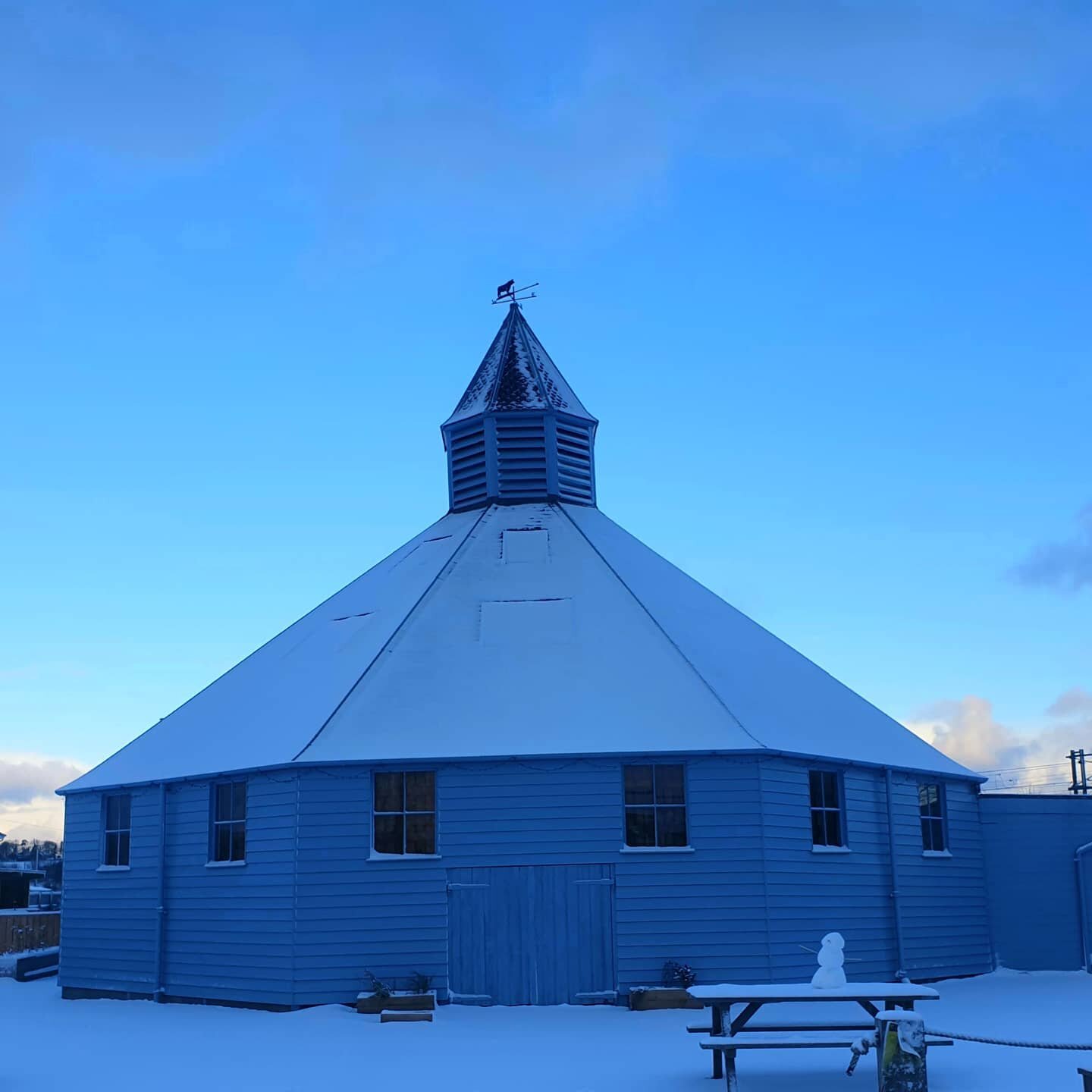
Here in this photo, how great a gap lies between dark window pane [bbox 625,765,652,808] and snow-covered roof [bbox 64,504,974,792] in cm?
58

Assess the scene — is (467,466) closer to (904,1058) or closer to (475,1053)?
(475,1053)

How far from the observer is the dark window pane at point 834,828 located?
22.9 m

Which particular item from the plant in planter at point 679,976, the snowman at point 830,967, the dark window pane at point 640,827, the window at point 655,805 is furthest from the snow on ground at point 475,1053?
the window at point 655,805

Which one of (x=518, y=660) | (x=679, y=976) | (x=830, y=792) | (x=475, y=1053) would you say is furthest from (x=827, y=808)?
(x=475, y=1053)

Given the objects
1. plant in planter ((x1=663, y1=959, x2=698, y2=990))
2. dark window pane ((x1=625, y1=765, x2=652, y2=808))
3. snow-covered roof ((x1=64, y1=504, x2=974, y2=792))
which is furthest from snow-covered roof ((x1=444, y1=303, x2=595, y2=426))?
plant in planter ((x1=663, y1=959, x2=698, y2=990))

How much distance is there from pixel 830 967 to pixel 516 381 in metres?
17.6

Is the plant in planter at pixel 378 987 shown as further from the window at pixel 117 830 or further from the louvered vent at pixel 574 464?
the louvered vent at pixel 574 464

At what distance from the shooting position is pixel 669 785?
21.4 m

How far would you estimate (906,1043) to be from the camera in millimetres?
12078

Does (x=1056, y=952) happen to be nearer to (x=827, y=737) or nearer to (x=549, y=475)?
(x=827, y=737)

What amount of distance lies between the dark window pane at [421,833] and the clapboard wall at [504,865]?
22 cm

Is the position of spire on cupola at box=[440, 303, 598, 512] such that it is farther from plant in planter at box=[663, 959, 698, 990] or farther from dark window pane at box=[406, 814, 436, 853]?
plant in planter at box=[663, 959, 698, 990]

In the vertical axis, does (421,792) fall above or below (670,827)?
above

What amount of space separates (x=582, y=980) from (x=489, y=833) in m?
2.64
